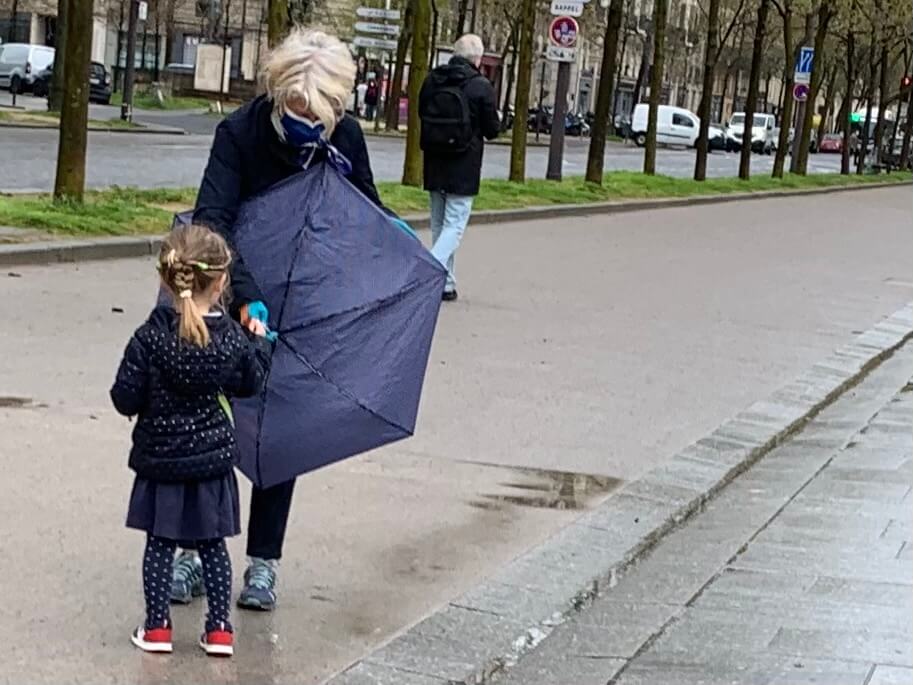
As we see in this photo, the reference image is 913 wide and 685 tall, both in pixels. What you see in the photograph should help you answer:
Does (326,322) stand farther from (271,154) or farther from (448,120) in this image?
(448,120)

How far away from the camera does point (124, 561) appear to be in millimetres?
5512

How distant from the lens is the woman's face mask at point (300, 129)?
198 inches

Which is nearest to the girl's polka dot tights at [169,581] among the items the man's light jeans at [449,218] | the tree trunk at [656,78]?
the man's light jeans at [449,218]

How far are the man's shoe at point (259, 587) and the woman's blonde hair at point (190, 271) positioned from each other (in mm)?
995

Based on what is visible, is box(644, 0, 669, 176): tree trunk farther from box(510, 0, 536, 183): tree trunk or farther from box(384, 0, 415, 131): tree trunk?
box(384, 0, 415, 131): tree trunk

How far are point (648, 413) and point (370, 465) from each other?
238cm

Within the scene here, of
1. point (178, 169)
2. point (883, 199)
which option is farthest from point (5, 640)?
point (883, 199)

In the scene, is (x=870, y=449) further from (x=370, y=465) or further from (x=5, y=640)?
(x=5, y=640)

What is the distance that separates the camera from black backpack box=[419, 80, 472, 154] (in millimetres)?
12289

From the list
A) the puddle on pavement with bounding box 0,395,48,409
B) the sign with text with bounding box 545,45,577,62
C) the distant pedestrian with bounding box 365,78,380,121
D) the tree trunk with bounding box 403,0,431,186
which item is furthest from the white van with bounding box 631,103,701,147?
the puddle on pavement with bounding box 0,395,48,409

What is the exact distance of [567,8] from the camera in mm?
27484

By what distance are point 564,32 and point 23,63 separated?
33163 millimetres

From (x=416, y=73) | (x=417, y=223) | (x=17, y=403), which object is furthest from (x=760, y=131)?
(x=17, y=403)

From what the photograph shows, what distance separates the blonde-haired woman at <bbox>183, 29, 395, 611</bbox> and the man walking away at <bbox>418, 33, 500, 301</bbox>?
23.0ft
